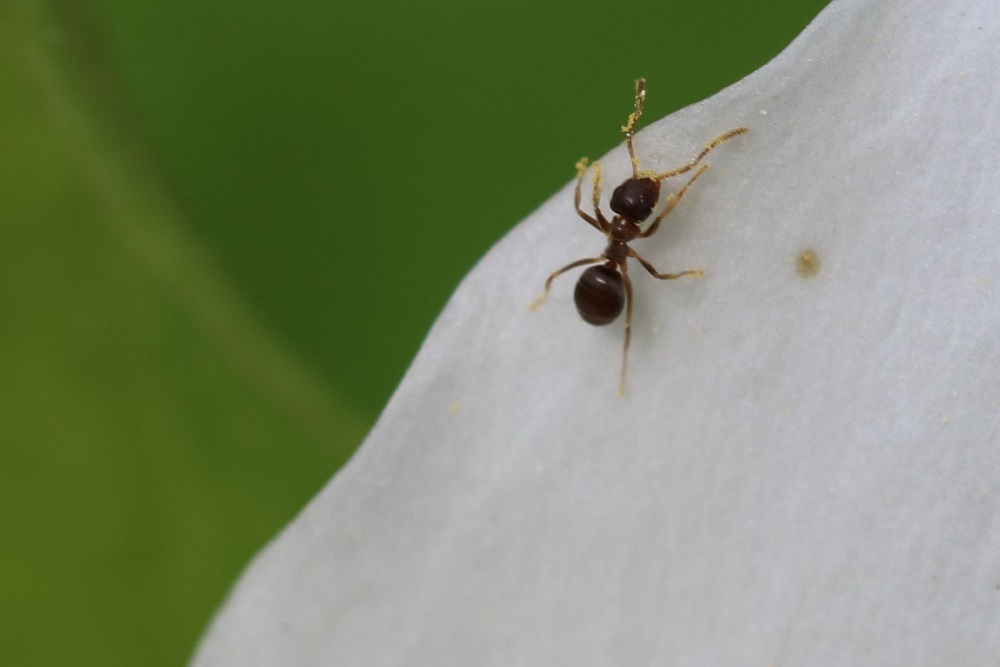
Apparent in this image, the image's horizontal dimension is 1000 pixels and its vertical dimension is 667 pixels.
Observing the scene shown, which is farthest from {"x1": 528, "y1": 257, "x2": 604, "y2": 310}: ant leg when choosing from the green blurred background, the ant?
the green blurred background

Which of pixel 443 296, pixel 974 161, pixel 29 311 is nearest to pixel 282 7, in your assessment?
pixel 443 296

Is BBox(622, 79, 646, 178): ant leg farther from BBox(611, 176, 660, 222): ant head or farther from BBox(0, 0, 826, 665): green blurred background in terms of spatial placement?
BBox(0, 0, 826, 665): green blurred background

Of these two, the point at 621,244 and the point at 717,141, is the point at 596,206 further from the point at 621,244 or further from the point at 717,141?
the point at 717,141

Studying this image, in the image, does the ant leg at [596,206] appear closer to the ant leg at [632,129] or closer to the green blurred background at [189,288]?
the ant leg at [632,129]

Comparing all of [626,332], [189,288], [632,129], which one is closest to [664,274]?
[626,332]

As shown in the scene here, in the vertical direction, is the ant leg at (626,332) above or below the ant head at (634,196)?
below

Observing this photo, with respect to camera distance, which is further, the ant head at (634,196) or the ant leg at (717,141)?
the ant head at (634,196)

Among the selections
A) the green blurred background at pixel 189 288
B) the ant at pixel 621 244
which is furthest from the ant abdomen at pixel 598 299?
the green blurred background at pixel 189 288
